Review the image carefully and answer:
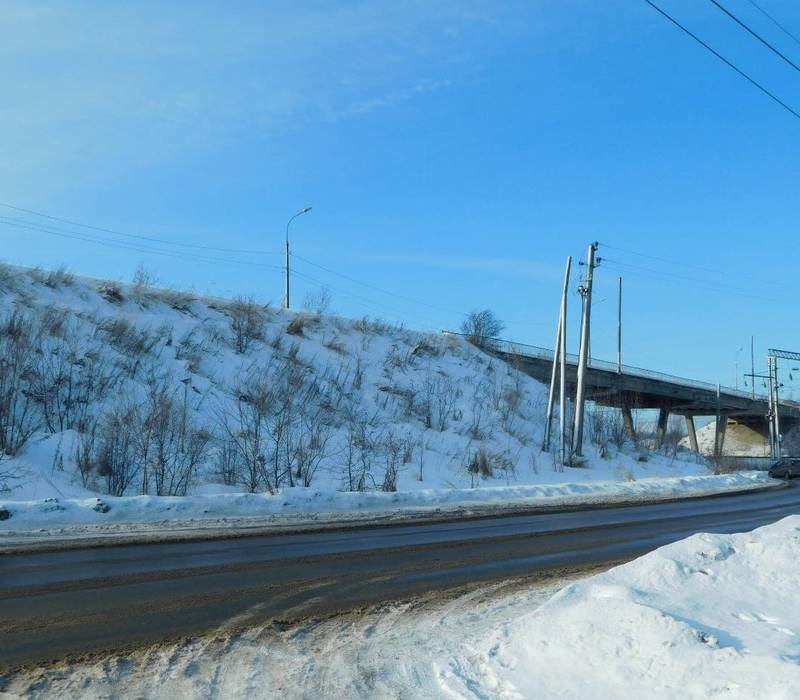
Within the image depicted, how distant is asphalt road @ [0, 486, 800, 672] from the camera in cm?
682

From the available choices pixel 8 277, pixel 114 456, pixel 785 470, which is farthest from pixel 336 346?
pixel 785 470

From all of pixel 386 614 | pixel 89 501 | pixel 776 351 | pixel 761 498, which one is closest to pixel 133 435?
pixel 89 501

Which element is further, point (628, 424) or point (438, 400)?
point (628, 424)

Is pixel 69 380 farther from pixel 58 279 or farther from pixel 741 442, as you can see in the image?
pixel 741 442

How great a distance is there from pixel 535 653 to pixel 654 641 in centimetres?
83

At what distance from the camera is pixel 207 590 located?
842cm

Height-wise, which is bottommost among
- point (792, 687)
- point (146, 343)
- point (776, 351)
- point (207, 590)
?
point (207, 590)

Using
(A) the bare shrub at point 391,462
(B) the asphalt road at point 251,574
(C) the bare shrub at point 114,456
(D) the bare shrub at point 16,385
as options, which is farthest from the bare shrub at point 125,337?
(B) the asphalt road at point 251,574

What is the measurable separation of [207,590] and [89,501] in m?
6.61

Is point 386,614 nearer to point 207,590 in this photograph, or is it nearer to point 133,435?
point 207,590

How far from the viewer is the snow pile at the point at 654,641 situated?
488cm

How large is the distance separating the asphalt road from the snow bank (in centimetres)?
256

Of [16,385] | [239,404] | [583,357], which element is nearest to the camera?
[16,385]

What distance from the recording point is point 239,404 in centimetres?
2478
